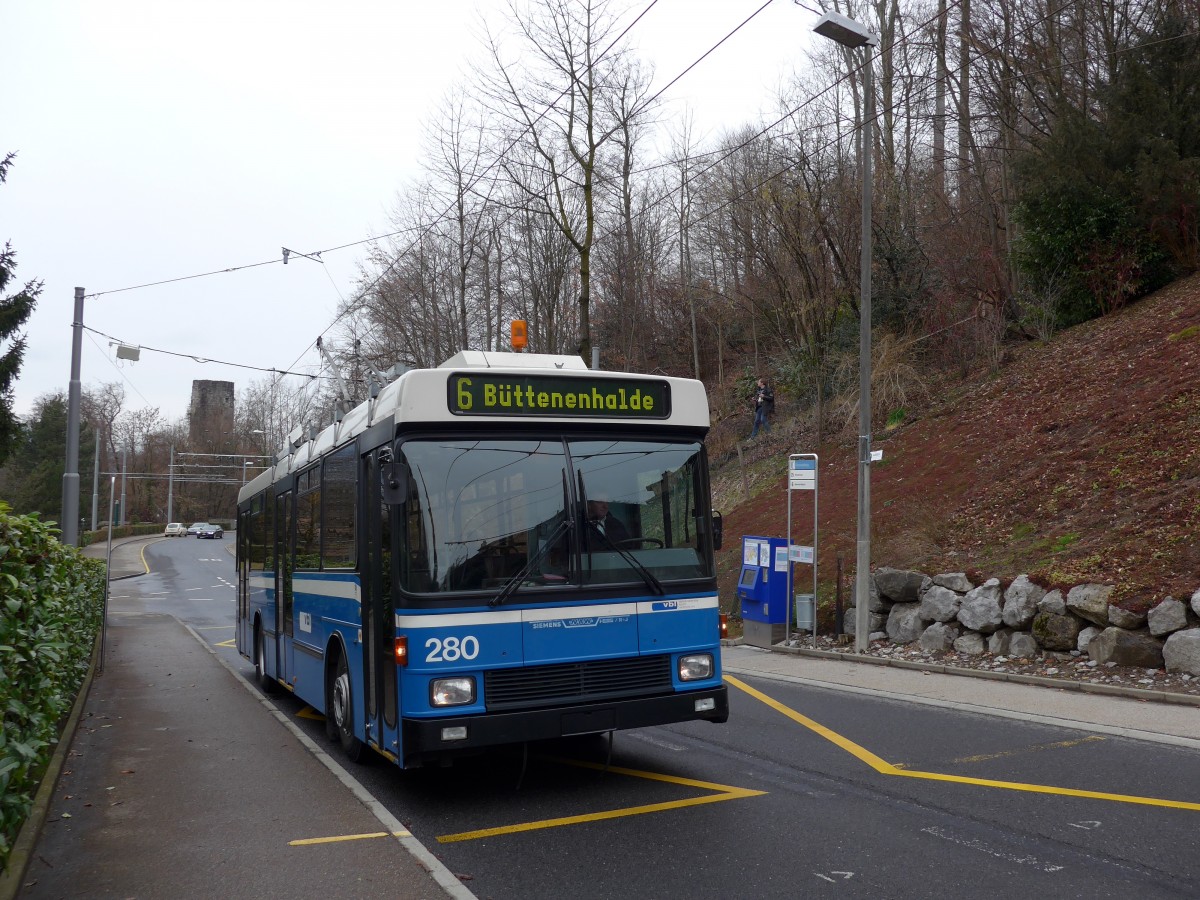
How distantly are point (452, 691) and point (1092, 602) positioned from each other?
848 centimetres

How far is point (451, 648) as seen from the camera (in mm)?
6602

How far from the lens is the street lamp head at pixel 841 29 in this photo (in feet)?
41.2

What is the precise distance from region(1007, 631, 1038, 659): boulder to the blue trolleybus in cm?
647

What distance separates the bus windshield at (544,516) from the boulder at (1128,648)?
6358mm

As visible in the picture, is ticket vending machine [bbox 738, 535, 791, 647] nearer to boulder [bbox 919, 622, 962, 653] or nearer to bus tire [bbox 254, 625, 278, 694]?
boulder [bbox 919, 622, 962, 653]

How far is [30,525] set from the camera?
22.0ft

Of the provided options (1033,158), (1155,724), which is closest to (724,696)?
(1155,724)

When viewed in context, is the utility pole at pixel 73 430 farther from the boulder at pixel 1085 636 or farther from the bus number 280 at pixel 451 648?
the boulder at pixel 1085 636

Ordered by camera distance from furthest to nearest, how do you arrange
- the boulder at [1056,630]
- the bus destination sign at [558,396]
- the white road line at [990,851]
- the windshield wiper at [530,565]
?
the boulder at [1056,630] < the bus destination sign at [558,396] < the windshield wiper at [530,565] < the white road line at [990,851]

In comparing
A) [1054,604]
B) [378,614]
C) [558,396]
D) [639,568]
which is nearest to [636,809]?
[639,568]

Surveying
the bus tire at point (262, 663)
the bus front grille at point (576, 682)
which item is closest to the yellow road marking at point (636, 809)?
the bus front grille at point (576, 682)

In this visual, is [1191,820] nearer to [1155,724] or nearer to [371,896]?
[1155,724]

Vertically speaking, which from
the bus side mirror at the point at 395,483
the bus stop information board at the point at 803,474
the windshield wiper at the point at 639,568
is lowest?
the windshield wiper at the point at 639,568

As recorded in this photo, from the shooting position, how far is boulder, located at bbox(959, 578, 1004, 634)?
13.2 m
